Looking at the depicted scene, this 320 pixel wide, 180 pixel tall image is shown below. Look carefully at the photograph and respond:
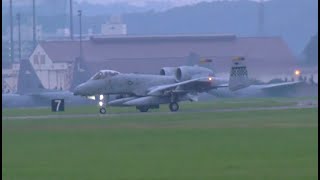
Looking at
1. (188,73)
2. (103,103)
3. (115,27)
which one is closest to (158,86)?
(188,73)

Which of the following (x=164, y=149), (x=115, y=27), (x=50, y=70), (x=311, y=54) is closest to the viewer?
(x=164, y=149)

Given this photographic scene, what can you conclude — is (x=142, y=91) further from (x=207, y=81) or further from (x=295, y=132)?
(x=295, y=132)

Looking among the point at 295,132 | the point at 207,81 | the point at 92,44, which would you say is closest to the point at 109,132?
the point at 295,132

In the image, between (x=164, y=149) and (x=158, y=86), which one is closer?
(x=164, y=149)

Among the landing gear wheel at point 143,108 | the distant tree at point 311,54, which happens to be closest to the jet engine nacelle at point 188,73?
the landing gear wheel at point 143,108

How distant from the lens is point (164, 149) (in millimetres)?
27156

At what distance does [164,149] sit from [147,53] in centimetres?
7767

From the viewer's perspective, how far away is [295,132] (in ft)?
107

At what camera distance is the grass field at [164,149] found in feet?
71.2

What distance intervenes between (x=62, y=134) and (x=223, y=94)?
37535mm

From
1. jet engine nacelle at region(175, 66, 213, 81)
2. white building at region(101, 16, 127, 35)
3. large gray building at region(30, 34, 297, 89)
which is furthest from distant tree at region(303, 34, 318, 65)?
white building at region(101, 16, 127, 35)

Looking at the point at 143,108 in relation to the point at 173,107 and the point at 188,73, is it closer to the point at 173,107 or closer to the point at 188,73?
→ the point at 173,107

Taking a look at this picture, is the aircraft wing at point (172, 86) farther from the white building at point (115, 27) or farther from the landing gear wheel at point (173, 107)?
the white building at point (115, 27)

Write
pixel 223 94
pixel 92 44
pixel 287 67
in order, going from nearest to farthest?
pixel 223 94 → pixel 287 67 → pixel 92 44
